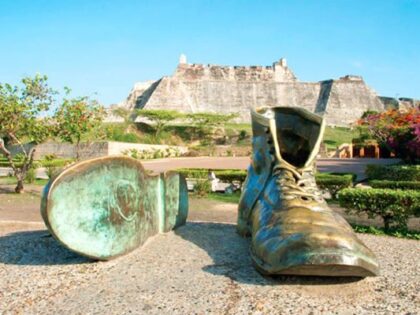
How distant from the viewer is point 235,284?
2.85 metres

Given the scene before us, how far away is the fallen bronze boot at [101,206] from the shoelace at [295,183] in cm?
108

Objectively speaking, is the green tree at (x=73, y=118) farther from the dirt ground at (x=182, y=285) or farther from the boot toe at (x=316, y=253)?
the boot toe at (x=316, y=253)

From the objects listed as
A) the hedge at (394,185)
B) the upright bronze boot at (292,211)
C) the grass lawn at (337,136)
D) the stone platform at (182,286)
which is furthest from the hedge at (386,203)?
the grass lawn at (337,136)

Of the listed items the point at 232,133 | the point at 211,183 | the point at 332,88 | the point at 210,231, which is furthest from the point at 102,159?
the point at 332,88

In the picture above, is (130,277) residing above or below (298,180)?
below

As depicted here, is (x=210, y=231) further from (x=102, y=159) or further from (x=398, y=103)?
(x=398, y=103)

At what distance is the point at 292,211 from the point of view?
307cm

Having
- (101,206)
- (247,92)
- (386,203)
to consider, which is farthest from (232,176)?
(247,92)

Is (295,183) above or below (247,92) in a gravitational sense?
below

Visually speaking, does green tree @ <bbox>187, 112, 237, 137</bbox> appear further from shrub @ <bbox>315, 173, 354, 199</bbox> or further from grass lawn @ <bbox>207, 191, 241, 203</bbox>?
shrub @ <bbox>315, 173, 354, 199</bbox>

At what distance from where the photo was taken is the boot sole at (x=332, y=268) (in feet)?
8.38

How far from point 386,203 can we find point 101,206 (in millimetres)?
4711

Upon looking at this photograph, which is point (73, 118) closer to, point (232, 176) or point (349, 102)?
point (232, 176)

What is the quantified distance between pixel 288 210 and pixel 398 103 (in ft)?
186
